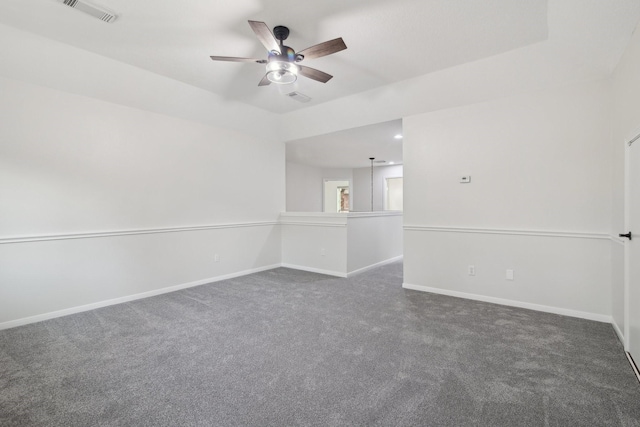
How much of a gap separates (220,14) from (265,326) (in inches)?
115

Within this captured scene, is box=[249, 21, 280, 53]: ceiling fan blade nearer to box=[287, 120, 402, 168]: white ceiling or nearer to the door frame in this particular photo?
box=[287, 120, 402, 168]: white ceiling

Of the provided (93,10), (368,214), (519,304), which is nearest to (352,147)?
(368,214)

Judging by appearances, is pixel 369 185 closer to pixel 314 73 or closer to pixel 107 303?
pixel 314 73

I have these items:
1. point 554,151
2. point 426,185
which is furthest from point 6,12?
point 554,151

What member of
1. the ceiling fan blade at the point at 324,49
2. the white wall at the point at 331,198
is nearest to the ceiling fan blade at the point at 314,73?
the ceiling fan blade at the point at 324,49

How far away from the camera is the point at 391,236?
234 inches

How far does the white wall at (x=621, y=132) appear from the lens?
2.12 meters

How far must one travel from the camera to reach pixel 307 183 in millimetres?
8711

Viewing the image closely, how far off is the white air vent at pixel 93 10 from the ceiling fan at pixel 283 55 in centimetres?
94

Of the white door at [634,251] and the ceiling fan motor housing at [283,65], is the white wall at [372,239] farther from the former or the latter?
the white door at [634,251]

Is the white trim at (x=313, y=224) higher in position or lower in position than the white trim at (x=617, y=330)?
higher


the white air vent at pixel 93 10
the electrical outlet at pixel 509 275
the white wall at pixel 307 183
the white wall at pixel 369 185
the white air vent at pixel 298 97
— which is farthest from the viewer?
the white wall at pixel 369 185

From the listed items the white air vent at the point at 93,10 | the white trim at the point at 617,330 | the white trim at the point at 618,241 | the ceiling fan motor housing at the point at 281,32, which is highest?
the white air vent at the point at 93,10

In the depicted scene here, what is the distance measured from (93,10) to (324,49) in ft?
6.65
